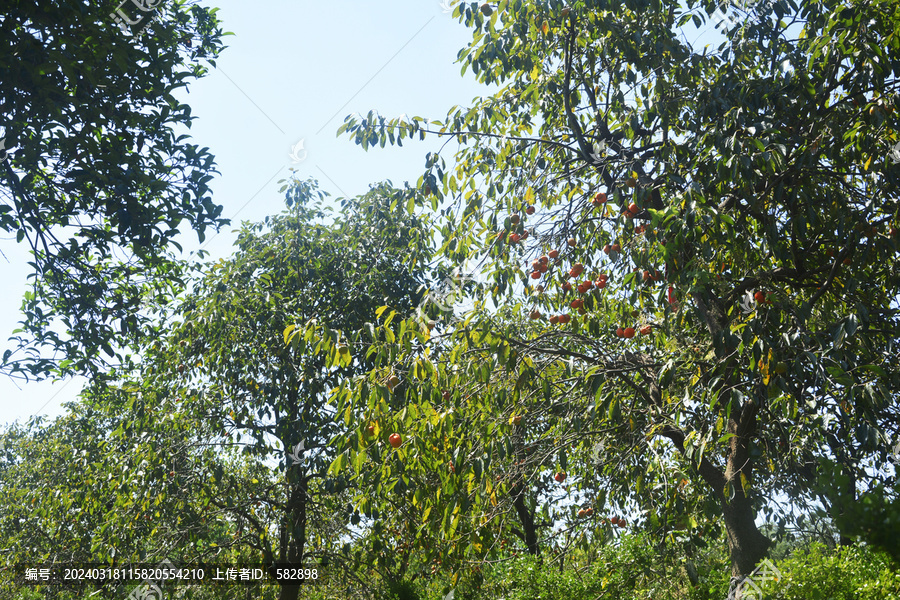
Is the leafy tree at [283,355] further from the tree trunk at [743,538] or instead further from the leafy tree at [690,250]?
the tree trunk at [743,538]

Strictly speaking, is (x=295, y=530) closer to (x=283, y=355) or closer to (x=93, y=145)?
(x=283, y=355)

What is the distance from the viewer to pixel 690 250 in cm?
358

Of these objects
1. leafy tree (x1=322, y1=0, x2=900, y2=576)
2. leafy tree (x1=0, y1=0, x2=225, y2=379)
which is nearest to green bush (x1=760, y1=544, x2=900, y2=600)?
leafy tree (x1=322, y1=0, x2=900, y2=576)

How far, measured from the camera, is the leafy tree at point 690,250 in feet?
10.1

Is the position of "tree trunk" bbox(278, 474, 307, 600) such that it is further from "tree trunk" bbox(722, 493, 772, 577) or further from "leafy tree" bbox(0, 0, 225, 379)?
"tree trunk" bbox(722, 493, 772, 577)

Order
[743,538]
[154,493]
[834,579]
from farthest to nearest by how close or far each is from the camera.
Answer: [154,493] < [743,538] < [834,579]

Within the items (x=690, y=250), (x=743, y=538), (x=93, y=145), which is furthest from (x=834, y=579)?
(x=93, y=145)

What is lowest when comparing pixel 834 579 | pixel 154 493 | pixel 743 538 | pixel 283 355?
pixel 834 579

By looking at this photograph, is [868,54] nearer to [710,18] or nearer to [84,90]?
[710,18]

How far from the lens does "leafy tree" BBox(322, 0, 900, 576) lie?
3080 mm

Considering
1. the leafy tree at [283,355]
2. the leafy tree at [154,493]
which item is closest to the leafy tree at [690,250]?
the leafy tree at [283,355]

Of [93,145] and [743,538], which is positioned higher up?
[93,145]

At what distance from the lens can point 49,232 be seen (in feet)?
13.6

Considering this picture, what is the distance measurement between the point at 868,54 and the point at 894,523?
2966 mm
